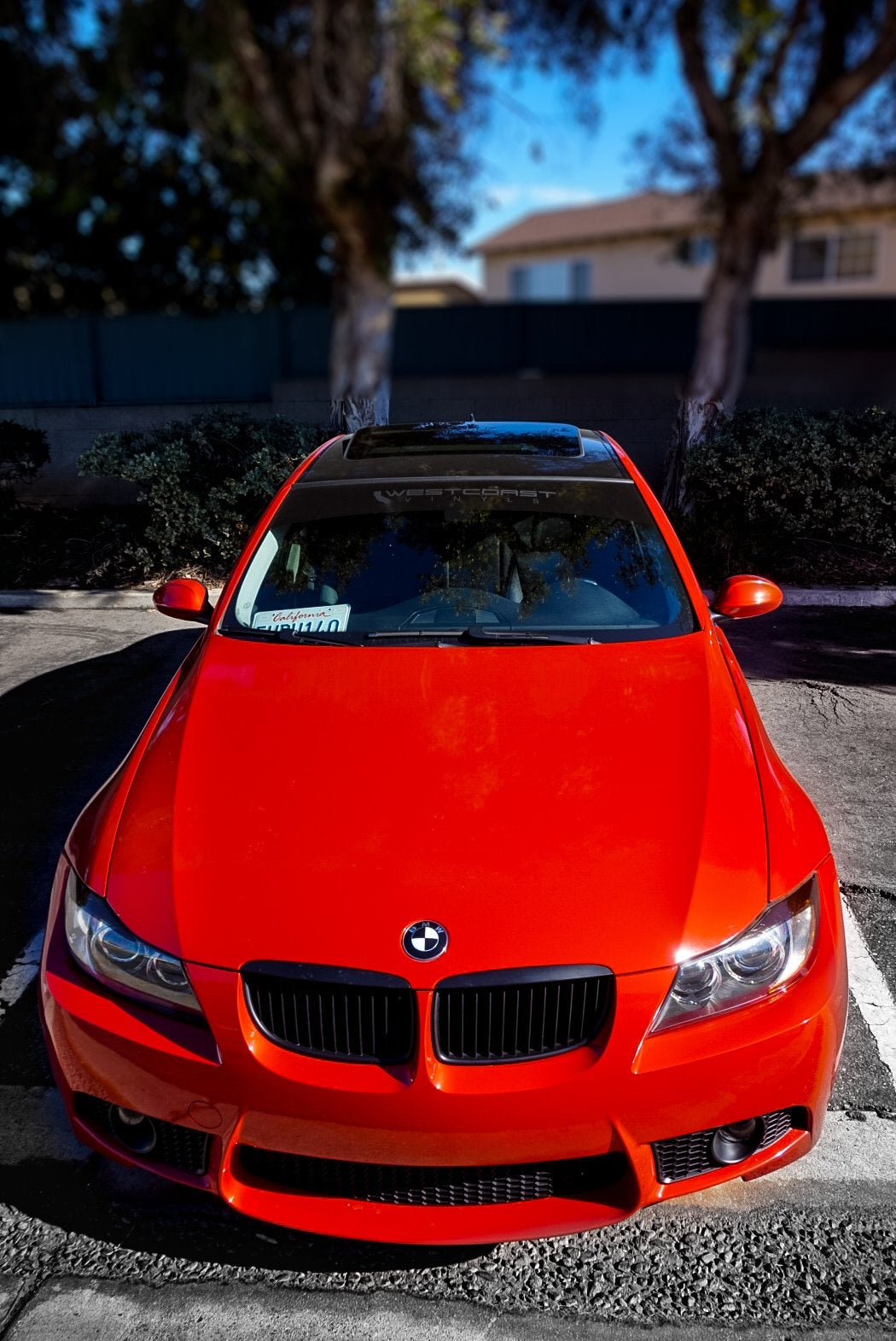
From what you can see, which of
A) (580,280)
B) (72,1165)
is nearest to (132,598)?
(72,1165)

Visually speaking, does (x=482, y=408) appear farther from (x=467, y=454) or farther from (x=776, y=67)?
(x=467, y=454)

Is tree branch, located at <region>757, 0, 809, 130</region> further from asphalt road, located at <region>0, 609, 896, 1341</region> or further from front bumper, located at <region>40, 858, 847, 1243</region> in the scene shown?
front bumper, located at <region>40, 858, 847, 1243</region>

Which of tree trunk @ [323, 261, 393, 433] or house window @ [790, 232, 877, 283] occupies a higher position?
house window @ [790, 232, 877, 283]

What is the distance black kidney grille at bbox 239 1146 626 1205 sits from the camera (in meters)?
2.29

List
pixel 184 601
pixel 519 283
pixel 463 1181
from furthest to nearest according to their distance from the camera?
1. pixel 519 283
2. pixel 184 601
3. pixel 463 1181

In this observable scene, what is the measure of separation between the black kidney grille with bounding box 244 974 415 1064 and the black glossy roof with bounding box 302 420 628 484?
2.30m

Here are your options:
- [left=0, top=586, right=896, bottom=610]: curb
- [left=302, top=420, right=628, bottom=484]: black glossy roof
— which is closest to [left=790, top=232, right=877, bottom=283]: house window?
[left=0, top=586, right=896, bottom=610]: curb

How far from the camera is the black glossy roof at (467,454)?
4.13m

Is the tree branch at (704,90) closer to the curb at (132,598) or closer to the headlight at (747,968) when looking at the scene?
the curb at (132,598)

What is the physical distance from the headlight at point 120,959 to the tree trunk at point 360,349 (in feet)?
26.4

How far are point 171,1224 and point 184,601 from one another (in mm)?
2069

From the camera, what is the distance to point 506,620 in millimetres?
3576

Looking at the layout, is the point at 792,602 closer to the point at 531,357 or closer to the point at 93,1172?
the point at 93,1172

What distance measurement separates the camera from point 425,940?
7.55 feet
